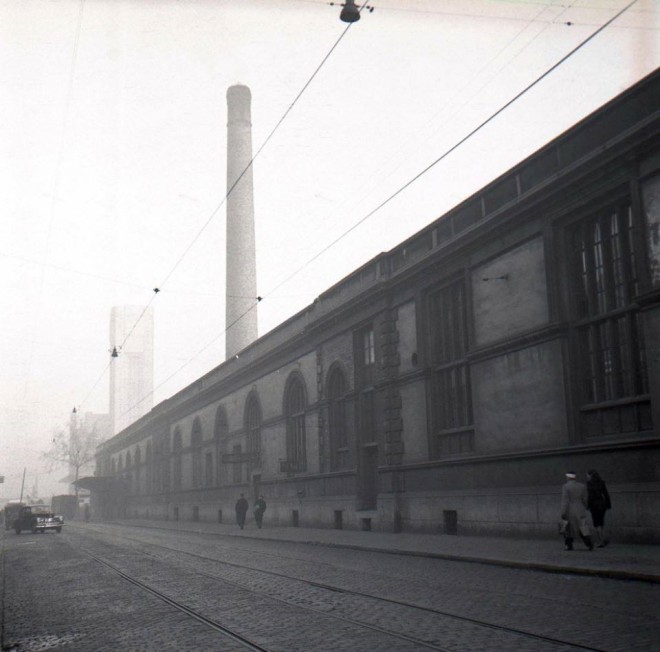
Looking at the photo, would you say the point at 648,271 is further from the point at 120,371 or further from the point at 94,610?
the point at 120,371

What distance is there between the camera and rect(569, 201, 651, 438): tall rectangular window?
16.3m

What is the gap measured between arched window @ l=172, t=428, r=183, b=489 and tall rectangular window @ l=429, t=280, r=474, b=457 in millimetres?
34571

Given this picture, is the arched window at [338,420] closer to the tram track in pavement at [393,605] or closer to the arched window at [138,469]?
the tram track in pavement at [393,605]

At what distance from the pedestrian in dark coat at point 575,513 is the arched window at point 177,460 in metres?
42.2

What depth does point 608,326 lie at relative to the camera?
679 inches

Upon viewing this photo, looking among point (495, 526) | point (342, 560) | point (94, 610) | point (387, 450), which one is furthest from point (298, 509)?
point (94, 610)

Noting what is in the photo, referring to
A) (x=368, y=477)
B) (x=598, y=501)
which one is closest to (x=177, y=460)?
(x=368, y=477)

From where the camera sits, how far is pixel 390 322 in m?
26.2

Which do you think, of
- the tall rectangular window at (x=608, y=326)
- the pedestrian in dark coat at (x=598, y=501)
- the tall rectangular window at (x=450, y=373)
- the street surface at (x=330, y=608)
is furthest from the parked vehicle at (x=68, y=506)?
the pedestrian in dark coat at (x=598, y=501)

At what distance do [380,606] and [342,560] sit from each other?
23.0ft

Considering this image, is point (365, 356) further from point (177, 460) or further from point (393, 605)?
point (177, 460)

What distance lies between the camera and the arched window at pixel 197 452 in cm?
4994

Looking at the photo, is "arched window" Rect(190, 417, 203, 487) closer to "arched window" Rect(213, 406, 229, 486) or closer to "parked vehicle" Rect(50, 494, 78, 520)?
"arched window" Rect(213, 406, 229, 486)

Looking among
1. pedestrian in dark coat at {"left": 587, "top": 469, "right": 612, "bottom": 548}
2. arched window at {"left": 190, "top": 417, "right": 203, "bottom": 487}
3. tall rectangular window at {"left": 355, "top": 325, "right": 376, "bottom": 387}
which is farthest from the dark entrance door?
arched window at {"left": 190, "top": 417, "right": 203, "bottom": 487}
